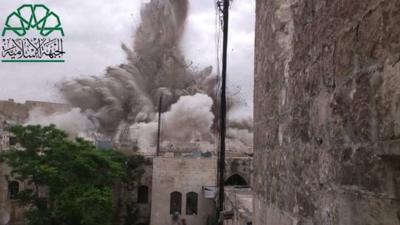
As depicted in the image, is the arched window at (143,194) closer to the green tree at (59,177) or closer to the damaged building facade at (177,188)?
the damaged building facade at (177,188)

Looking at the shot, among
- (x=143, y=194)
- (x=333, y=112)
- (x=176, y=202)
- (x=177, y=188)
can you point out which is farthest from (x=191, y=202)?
(x=333, y=112)

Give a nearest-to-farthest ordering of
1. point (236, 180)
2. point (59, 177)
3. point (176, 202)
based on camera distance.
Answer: point (59, 177) < point (176, 202) < point (236, 180)

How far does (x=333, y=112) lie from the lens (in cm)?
213

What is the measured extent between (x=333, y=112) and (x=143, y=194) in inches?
1102

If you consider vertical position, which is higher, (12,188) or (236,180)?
(236,180)

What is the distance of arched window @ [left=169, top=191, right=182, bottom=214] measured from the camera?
27.3 metres

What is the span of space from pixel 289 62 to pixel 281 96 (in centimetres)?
32

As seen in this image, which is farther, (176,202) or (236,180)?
(236,180)

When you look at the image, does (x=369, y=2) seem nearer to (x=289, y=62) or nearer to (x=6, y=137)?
(x=289, y=62)

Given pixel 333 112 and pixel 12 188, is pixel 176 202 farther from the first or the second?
pixel 333 112

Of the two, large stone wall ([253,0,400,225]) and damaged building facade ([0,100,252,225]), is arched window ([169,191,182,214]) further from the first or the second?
large stone wall ([253,0,400,225])

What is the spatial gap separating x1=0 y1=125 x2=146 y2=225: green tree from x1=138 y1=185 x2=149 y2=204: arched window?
7.06 metres

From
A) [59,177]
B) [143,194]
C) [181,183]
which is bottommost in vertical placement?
[143,194]

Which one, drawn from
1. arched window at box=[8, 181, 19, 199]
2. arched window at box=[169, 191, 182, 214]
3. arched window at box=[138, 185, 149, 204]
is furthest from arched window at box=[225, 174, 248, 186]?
arched window at box=[8, 181, 19, 199]
